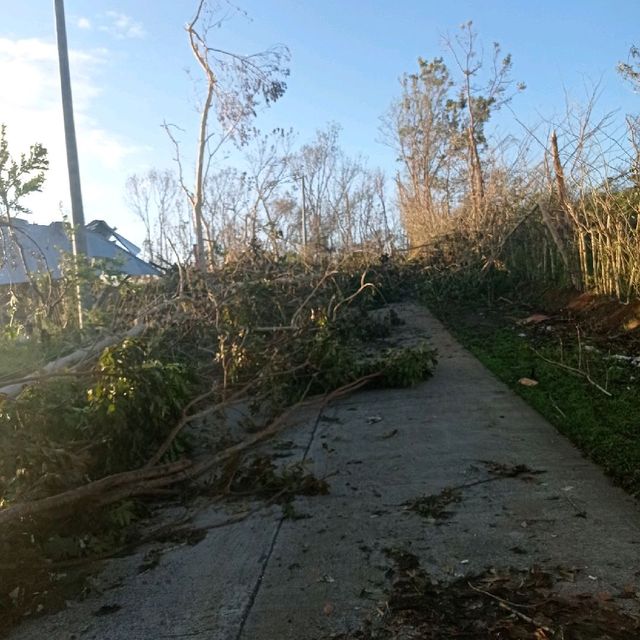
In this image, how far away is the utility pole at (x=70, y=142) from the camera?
426 inches

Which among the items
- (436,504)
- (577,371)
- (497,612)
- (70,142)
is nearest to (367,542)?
(436,504)

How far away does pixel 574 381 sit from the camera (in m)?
6.99

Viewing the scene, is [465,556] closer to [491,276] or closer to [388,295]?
[491,276]

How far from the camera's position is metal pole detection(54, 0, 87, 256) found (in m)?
10.9

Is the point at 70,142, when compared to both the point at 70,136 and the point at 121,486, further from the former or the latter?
the point at 121,486

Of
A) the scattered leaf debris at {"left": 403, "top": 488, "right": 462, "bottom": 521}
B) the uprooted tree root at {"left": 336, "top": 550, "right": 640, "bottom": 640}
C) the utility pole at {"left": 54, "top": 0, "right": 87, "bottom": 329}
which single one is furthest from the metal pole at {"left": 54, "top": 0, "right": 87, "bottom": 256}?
the uprooted tree root at {"left": 336, "top": 550, "right": 640, "bottom": 640}

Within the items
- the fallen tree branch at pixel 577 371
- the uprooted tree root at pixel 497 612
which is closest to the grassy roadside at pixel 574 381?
the fallen tree branch at pixel 577 371

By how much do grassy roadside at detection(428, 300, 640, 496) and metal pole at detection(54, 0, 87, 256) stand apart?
20.9 ft

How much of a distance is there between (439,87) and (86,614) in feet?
93.0

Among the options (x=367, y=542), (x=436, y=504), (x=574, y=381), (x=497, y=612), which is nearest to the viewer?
(x=497, y=612)

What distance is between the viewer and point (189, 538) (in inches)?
163

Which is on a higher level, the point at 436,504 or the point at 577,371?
the point at 577,371

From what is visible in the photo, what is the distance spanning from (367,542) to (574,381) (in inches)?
157

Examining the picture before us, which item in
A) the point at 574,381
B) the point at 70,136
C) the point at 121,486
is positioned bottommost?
the point at 121,486
